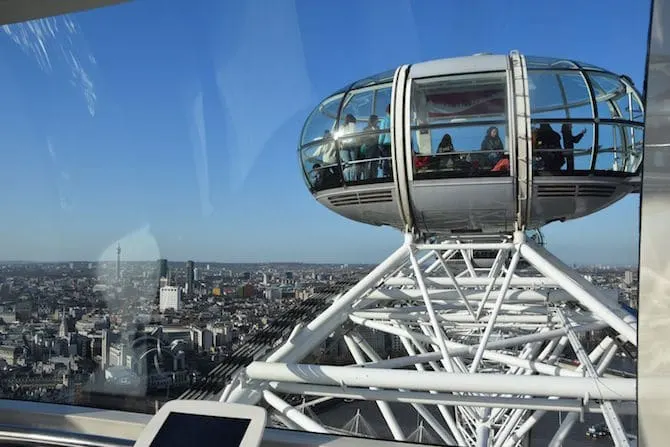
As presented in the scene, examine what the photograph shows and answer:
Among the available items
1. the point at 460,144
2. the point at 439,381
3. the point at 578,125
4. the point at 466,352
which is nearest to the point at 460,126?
the point at 460,144

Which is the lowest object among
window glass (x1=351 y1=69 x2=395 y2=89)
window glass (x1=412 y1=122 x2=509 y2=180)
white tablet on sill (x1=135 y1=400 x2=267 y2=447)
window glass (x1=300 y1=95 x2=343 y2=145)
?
white tablet on sill (x1=135 y1=400 x2=267 y2=447)

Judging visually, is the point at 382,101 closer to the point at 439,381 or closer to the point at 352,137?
the point at 352,137

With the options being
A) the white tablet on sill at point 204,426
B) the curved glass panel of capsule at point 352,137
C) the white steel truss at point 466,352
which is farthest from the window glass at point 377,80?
the white tablet on sill at point 204,426

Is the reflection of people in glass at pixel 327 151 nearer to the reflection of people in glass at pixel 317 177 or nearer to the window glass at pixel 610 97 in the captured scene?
the reflection of people in glass at pixel 317 177

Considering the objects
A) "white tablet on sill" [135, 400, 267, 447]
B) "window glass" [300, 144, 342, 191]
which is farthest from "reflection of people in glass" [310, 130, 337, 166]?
"white tablet on sill" [135, 400, 267, 447]

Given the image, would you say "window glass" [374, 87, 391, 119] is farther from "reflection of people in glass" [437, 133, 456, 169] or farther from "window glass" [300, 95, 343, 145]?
"reflection of people in glass" [437, 133, 456, 169]

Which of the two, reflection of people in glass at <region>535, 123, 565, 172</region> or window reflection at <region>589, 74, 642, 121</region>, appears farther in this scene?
reflection of people in glass at <region>535, 123, 565, 172</region>

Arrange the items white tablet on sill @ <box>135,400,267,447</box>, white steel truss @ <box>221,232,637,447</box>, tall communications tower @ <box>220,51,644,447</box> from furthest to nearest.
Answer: tall communications tower @ <box>220,51,644,447</box> → white steel truss @ <box>221,232,637,447</box> → white tablet on sill @ <box>135,400,267,447</box>
